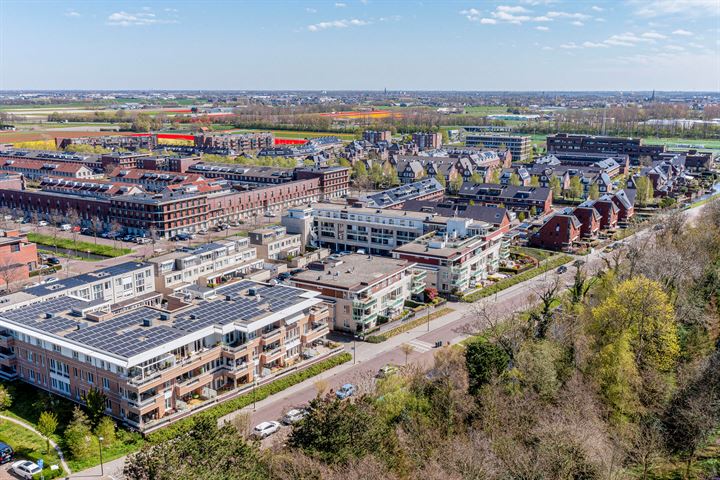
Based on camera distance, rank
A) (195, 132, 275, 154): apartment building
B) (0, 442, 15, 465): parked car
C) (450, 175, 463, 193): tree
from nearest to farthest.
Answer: (0, 442, 15, 465): parked car → (450, 175, 463, 193): tree → (195, 132, 275, 154): apartment building

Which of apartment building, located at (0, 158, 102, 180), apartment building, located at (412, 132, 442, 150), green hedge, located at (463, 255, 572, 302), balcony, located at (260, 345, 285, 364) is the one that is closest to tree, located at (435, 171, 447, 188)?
green hedge, located at (463, 255, 572, 302)

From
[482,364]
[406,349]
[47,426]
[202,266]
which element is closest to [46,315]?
[47,426]

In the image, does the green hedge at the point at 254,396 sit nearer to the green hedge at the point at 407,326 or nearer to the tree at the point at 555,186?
the green hedge at the point at 407,326

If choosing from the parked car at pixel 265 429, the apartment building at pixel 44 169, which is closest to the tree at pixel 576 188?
the parked car at pixel 265 429

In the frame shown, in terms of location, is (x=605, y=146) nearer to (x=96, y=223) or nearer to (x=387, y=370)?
(x=96, y=223)

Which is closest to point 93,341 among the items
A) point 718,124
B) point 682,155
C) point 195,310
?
point 195,310

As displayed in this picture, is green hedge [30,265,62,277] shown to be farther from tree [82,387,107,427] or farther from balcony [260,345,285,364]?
balcony [260,345,285,364]

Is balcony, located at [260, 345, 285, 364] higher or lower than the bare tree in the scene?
lower

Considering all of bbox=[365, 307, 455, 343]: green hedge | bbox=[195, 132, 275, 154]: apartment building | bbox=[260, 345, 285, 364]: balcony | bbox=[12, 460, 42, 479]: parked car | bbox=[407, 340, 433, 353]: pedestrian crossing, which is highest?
bbox=[195, 132, 275, 154]: apartment building
